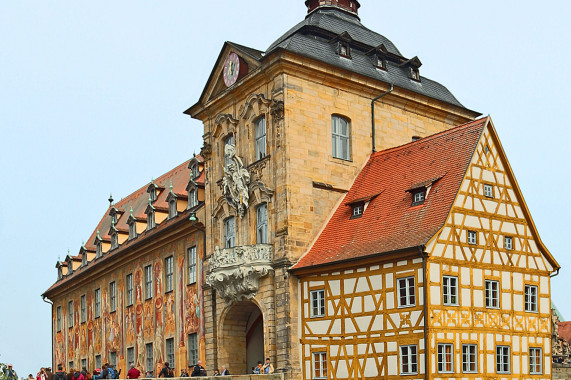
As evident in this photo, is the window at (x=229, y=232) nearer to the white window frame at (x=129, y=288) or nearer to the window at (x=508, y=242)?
the window at (x=508, y=242)

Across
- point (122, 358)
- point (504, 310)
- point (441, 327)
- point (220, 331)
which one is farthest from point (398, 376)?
point (122, 358)

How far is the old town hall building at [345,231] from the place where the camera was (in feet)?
97.2

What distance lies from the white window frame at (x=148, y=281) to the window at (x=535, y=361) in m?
19.4

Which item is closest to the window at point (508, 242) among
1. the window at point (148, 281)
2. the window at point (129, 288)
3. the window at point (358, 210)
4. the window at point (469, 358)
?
the window at point (469, 358)

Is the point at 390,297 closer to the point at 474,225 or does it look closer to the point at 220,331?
the point at 474,225

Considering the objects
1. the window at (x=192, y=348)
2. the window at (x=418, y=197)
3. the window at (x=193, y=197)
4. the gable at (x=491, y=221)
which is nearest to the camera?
the gable at (x=491, y=221)

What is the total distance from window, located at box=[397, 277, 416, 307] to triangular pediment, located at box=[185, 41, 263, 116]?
34.5 feet

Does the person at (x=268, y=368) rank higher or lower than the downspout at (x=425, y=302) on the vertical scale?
lower

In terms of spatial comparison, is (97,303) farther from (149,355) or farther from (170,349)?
(170,349)

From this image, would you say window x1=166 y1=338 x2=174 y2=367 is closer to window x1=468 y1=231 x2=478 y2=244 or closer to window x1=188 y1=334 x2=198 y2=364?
window x1=188 y1=334 x2=198 y2=364

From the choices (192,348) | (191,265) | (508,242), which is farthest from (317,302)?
(191,265)

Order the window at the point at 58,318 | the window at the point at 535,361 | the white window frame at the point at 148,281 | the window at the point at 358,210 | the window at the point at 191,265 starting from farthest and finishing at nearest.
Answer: the window at the point at 58,318 → the white window frame at the point at 148,281 → the window at the point at 191,265 → the window at the point at 358,210 → the window at the point at 535,361

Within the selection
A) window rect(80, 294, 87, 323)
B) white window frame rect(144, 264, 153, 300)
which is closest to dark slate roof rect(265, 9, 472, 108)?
white window frame rect(144, 264, 153, 300)

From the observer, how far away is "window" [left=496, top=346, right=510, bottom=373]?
98.8ft
